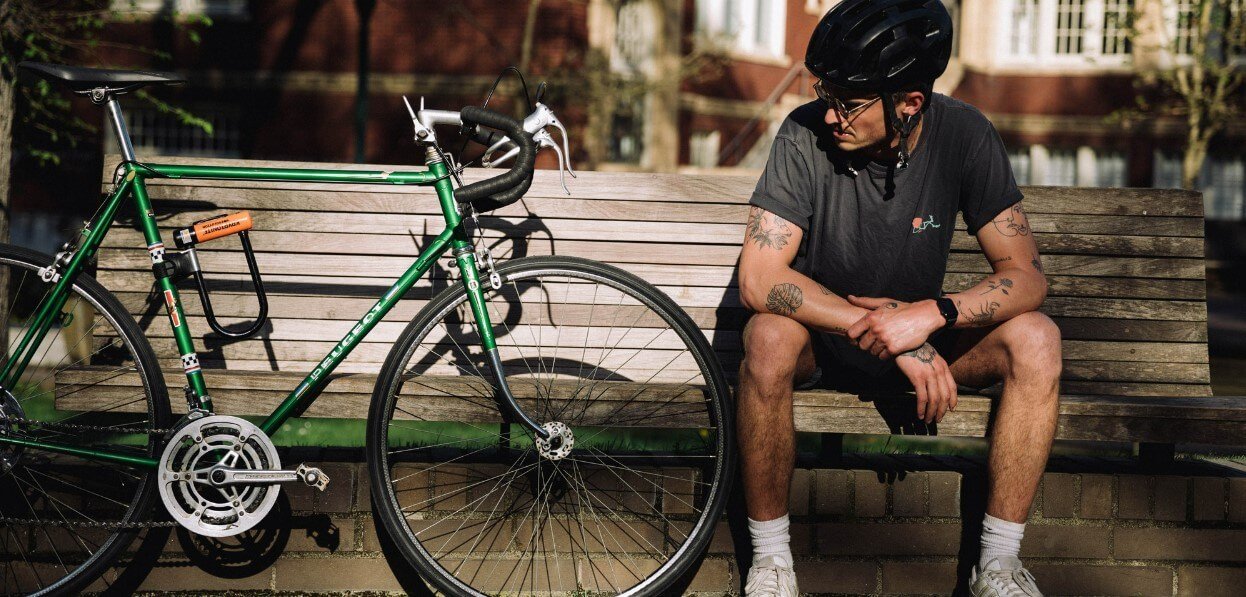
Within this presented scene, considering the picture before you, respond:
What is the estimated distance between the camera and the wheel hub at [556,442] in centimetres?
308

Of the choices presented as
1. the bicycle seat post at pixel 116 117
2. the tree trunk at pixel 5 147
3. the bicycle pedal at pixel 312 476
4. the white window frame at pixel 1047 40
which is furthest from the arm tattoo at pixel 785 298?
the white window frame at pixel 1047 40

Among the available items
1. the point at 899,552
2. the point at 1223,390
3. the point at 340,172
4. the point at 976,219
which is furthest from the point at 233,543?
the point at 1223,390

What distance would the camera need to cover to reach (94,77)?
321cm

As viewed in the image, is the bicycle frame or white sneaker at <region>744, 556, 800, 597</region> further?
the bicycle frame

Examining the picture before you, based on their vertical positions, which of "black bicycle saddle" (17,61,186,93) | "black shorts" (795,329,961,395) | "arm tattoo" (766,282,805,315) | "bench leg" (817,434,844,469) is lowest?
"bench leg" (817,434,844,469)

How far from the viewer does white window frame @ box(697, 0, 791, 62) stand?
2152 centimetres

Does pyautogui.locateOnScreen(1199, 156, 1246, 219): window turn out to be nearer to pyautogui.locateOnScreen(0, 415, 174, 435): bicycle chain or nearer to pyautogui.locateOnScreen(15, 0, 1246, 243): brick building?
pyautogui.locateOnScreen(15, 0, 1246, 243): brick building

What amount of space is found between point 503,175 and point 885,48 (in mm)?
1056

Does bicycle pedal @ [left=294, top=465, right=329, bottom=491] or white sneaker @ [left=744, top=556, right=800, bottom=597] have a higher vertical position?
bicycle pedal @ [left=294, top=465, right=329, bottom=491]

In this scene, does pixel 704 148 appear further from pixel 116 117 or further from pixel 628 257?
pixel 116 117

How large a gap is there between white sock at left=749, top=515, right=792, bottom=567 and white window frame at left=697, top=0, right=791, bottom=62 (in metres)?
18.0

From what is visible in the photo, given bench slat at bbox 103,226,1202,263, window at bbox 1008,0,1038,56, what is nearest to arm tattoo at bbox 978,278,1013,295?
bench slat at bbox 103,226,1202,263

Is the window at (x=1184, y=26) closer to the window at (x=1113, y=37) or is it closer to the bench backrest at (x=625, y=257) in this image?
the window at (x=1113, y=37)

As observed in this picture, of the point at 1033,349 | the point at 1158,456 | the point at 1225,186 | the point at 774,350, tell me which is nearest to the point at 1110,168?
the point at 1225,186
